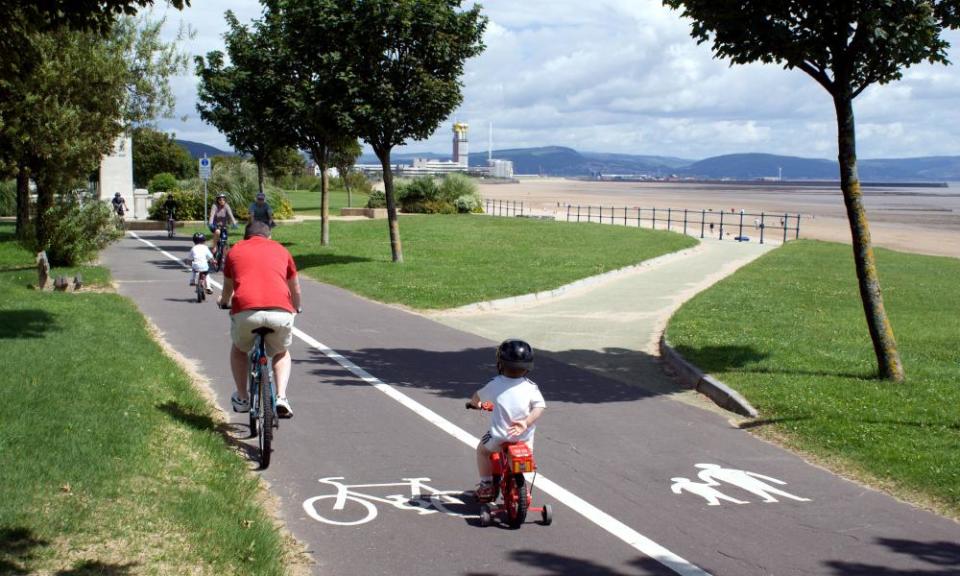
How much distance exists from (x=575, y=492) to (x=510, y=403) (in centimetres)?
112

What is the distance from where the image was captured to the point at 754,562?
579cm

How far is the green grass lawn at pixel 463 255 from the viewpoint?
19.8 metres

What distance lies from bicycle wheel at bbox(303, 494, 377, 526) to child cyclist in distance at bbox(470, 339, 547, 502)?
0.71 m

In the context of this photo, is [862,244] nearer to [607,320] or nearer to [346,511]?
[607,320]

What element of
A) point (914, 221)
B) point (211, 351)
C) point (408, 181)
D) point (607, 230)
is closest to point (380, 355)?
point (211, 351)

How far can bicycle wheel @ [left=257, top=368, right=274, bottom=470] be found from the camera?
7.22m

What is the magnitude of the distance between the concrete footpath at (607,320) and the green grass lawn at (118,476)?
201 inches

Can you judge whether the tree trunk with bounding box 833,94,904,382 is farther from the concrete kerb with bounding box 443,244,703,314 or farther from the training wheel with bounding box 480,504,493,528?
the concrete kerb with bounding box 443,244,703,314

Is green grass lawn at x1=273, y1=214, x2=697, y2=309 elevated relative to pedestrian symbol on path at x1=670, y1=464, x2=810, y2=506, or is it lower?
elevated

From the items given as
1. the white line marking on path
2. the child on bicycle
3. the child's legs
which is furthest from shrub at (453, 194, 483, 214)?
the child's legs

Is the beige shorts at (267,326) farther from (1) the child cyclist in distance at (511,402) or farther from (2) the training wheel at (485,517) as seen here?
(2) the training wheel at (485,517)

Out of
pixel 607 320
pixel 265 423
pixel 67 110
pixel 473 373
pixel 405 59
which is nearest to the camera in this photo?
pixel 265 423

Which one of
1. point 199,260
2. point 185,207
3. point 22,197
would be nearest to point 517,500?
point 199,260

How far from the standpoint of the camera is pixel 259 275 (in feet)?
24.8
